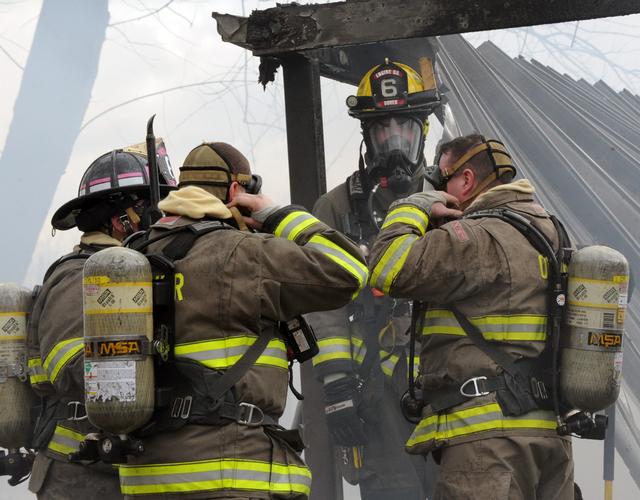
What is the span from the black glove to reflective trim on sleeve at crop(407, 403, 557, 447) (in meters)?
1.53

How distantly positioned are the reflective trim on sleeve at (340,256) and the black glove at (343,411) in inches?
82.6

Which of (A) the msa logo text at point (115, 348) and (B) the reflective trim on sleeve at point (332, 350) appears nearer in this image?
(A) the msa logo text at point (115, 348)

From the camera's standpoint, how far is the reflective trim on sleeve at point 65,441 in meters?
3.79

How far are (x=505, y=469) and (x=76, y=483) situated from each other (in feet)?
4.94

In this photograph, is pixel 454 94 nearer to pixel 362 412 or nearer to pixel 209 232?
pixel 362 412

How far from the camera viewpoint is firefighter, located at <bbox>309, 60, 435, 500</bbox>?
5.26 meters

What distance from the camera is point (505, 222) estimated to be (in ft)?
12.1

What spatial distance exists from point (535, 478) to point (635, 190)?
5332 millimetres

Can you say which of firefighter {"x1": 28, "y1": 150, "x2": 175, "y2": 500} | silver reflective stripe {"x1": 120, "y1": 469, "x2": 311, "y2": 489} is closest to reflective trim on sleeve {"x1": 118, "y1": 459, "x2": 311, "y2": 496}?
silver reflective stripe {"x1": 120, "y1": 469, "x2": 311, "y2": 489}

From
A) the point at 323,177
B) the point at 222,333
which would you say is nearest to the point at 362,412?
the point at 323,177

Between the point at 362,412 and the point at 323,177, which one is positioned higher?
the point at 323,177

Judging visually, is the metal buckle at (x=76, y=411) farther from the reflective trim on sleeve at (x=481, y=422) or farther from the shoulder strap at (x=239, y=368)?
the reflective trim on sleeve at (x=481, y=422)

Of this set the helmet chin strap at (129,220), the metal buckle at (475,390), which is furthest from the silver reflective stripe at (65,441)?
the metal buckle at (475,390)

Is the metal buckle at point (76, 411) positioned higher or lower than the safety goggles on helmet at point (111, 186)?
lower
